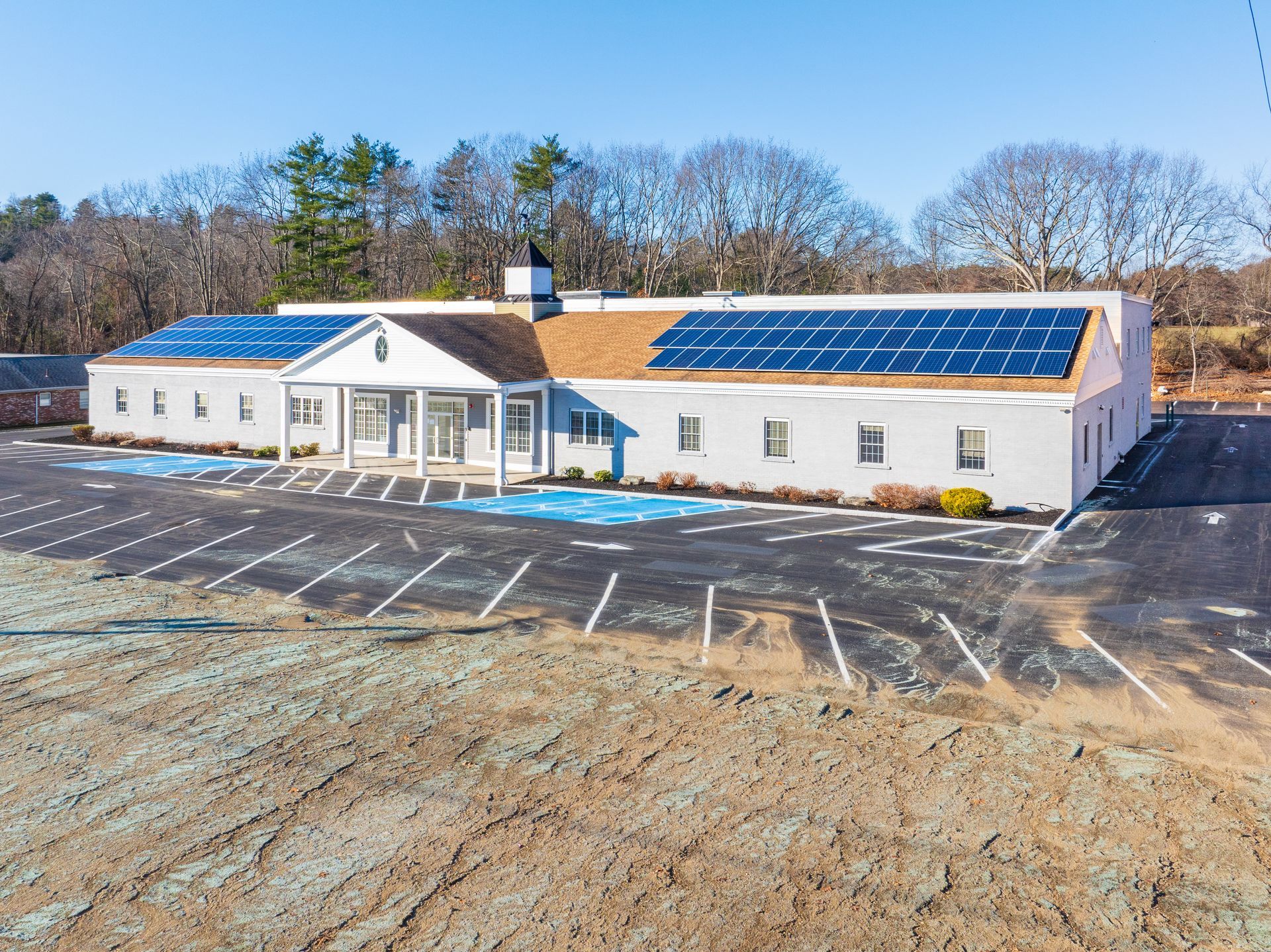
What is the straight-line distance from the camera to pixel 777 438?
97.3ft

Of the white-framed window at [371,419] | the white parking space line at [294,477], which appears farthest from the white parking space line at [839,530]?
the white-framed window at [371,419]

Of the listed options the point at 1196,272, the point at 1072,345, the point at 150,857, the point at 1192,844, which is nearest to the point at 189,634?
the point at 150,857

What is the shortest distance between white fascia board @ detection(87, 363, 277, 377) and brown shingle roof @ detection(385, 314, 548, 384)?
27.3 feet

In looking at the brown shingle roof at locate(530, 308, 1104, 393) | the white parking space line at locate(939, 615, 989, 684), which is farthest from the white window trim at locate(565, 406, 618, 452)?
the white parking space line at locate(939, 615, 989, 684)

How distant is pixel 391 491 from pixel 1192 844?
83.7 ft

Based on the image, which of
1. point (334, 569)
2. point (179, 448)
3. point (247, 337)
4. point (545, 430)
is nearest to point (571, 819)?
point (334, 569)

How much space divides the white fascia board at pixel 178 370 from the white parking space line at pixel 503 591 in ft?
73.7

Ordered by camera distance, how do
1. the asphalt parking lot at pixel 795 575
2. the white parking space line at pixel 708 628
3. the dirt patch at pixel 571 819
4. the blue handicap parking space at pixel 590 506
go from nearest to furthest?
the dirt patch at pixel 571 819 < the asphalt parking lot at pixel 795 575 < the white parking space line at pixel 708 628 < the blue handicap parking space at pixel 590 506

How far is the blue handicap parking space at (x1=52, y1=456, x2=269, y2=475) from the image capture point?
35.3 m

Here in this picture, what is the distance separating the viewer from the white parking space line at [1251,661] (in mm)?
14055

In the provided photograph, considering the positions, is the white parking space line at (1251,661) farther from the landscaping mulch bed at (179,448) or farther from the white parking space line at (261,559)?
the landscaping mulch bed at (179,448)

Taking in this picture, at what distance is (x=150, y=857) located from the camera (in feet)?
30.3

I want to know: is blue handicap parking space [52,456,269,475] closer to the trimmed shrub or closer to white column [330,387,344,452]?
white column [330,387,344,452]

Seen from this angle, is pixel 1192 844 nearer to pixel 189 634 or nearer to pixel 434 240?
pixel 189 634
